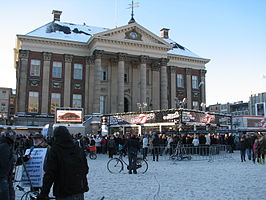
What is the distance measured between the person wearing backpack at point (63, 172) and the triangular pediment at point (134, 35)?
37.6 meters

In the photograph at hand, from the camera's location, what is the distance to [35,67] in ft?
138

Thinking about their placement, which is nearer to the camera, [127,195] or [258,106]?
[127,195]

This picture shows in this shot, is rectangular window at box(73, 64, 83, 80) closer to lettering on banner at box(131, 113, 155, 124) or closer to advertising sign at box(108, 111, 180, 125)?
advertising sign at box(108, 111, 180, 125)

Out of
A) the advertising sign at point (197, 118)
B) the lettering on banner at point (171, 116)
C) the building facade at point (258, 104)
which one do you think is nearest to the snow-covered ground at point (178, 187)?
the advertising sign at point (197, 118)

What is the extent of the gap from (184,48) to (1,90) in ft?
189

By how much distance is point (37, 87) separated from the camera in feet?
138

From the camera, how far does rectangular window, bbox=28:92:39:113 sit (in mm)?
41344

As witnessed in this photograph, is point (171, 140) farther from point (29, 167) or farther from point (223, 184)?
point (29, 167)

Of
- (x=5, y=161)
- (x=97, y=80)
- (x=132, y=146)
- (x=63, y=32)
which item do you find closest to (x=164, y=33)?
(x=63, y=32)

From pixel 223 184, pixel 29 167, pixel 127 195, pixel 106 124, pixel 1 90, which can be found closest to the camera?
pixel 29 167

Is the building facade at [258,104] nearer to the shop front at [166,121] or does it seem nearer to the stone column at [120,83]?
the stone column at [120,83]

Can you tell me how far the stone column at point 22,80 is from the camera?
134 ft

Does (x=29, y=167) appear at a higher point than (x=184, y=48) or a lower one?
lower

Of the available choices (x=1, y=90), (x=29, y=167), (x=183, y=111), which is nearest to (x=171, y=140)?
(x=183, y=111)
